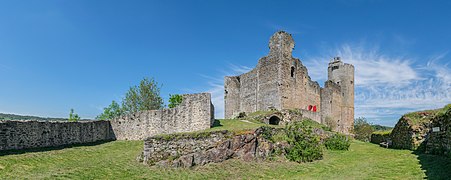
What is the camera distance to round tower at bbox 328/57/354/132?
4973cm

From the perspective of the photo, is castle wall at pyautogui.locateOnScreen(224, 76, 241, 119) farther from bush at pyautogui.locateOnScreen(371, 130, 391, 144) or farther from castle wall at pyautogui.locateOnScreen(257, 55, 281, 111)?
bush at pyautogui.locateOnScreen(371, 130, 391, 144)

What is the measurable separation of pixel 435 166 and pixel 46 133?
1850 cm

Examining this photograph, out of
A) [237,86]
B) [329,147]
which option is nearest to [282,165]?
[329,147]

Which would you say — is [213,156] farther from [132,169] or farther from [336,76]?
[336,76]

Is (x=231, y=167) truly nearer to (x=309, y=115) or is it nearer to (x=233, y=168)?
(x=233, y=168)

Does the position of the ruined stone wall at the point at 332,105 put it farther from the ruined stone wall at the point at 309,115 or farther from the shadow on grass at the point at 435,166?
the shadow on grass at the point at 435,166

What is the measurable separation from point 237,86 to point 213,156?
25.5m

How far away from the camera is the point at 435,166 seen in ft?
34.8

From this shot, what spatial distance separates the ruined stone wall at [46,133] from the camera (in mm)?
15680

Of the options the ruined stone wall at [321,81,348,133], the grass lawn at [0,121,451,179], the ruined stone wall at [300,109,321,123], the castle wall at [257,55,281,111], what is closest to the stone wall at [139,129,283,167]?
the grass lawn at [0,121,451,179]

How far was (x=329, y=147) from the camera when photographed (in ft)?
60.7

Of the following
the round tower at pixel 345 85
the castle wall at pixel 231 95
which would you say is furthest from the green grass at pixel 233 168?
the round tower at pixel 345 85

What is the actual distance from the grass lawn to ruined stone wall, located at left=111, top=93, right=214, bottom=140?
494 cm

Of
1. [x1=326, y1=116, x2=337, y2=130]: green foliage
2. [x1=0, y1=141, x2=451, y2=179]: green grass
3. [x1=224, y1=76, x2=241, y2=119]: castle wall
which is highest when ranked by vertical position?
[x1=224, y1=76, x2=241, y2=119]: castle wall
